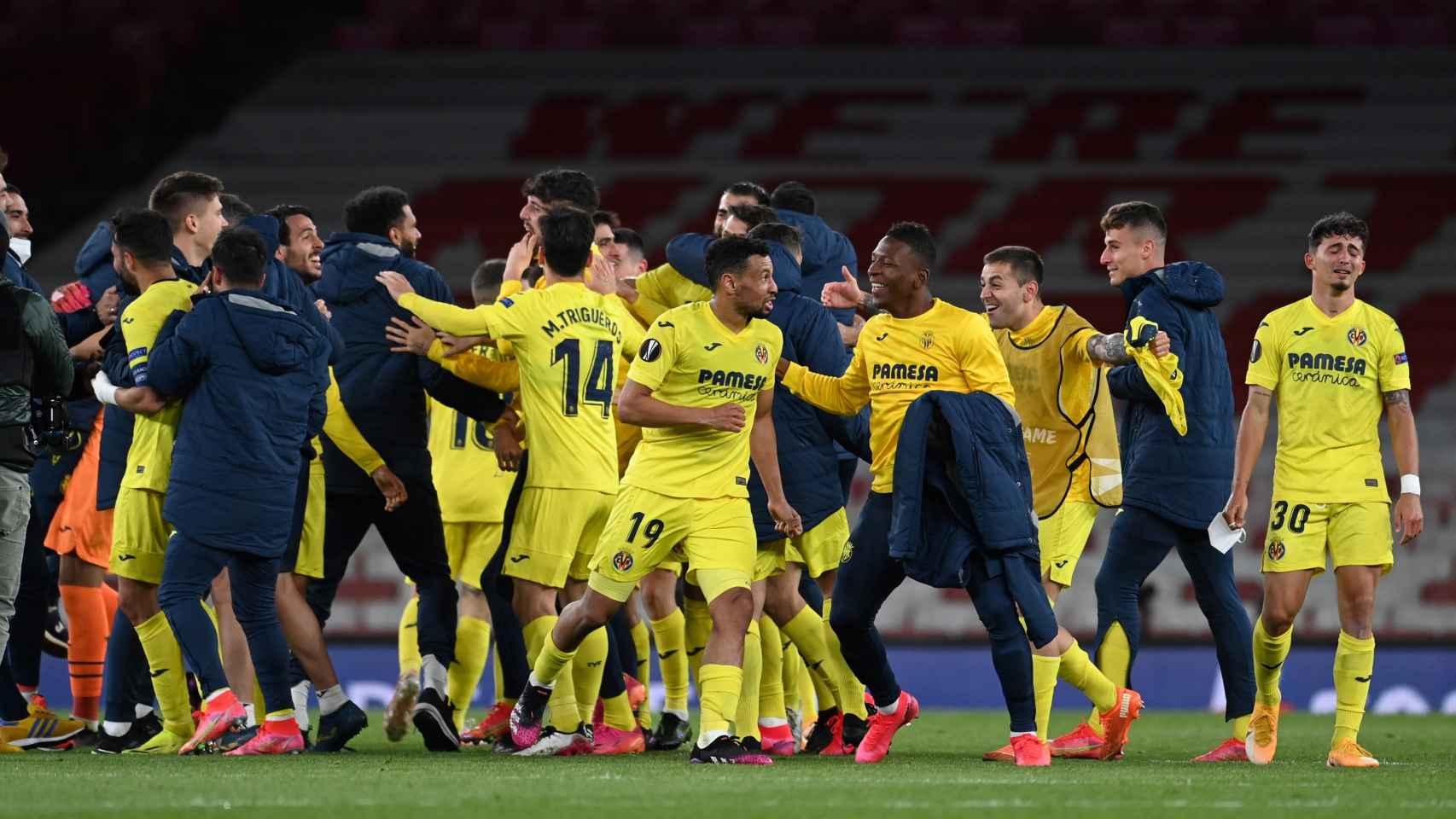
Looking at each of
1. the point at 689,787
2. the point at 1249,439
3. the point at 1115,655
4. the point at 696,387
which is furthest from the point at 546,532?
the point at 1249,439

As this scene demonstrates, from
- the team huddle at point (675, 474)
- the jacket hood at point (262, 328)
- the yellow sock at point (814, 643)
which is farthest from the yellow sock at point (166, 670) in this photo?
the yellow sock at point (814, 643)

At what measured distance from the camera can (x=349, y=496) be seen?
9.46 m

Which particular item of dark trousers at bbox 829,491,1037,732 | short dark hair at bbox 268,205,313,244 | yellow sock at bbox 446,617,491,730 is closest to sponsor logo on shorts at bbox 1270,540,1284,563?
dark trousers at bbox 829,491,1037,732

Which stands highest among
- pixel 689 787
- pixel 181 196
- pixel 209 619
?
pixel 181 196

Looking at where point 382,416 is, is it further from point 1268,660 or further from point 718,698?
point 1268,660

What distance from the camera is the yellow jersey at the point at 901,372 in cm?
817

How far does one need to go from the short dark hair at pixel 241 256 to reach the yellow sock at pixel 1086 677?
3.84 meters

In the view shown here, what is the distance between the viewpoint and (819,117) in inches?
936

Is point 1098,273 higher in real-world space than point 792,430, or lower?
higher

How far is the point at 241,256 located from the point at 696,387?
204cm

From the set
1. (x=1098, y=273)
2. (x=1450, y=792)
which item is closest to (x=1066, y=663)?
(x=1450, y=792)

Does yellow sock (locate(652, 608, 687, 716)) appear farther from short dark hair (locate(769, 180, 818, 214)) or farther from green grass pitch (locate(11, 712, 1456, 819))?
short dark hair (locate(769, 180, 818, 214))

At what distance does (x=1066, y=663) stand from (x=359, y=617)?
9.04 metres

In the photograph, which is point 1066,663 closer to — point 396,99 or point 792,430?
point 792,430
